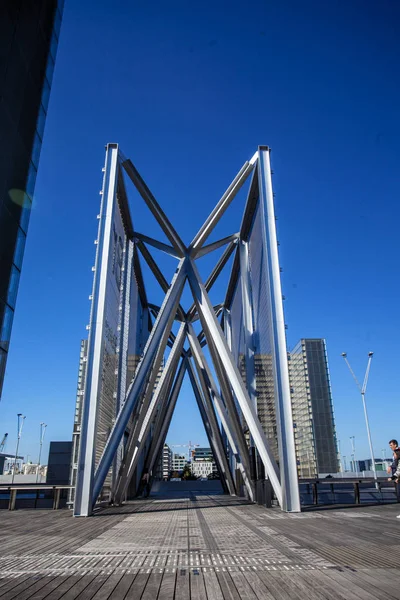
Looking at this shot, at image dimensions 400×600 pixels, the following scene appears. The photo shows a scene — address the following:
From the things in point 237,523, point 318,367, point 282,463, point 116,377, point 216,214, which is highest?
point 318,367

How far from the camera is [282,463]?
12117 millimetres

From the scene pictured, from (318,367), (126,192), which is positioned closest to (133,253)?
(126,192)

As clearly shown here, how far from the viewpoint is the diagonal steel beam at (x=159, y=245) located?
61.2ft

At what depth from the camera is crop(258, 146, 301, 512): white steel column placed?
1188cm

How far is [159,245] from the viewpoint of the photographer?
19.6 m

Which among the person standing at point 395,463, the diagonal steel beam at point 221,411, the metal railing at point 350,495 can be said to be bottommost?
the metal railing at point 350,495

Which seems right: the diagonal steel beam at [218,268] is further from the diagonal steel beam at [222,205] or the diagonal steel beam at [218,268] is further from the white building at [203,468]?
the white building at [203,468]

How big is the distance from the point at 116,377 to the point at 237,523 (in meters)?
10.5

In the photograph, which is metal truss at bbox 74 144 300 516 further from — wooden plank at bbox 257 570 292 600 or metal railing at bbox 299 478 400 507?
wooden plank at bbox 257 570 292 600

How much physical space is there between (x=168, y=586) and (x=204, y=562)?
46.4 inches

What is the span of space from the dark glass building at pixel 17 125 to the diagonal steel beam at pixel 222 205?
7.02 metres

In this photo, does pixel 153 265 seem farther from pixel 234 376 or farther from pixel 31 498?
pixel 31 498

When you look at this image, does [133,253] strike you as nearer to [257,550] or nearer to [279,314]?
[279,314]

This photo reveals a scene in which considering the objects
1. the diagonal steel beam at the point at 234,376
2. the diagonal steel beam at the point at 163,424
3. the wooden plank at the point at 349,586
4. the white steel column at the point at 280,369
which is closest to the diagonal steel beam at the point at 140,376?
the diagonal steel beam at the point at 234,376
